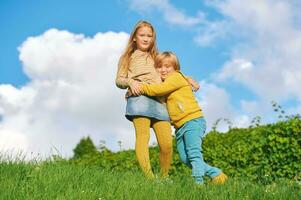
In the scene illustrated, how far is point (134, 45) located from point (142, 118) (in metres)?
1.02

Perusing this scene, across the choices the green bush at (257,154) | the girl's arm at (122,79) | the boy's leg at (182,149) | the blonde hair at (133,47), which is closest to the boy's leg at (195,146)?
the boy's leg at (182,149)

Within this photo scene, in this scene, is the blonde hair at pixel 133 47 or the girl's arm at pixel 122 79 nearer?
the girl's arm at pixel 122 79

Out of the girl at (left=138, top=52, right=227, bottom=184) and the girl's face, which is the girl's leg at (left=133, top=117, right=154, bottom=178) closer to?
the girl at (left=138, top=52, right=227, bottom=184)

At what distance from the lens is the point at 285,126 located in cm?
1043

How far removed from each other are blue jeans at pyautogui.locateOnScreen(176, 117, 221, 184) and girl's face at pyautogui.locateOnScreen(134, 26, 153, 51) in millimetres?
1093

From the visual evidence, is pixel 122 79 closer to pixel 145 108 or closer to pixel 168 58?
pixel 145 108

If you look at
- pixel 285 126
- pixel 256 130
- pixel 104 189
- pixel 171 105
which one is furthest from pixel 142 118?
pixel 256 130

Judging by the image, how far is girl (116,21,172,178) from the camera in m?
7.19

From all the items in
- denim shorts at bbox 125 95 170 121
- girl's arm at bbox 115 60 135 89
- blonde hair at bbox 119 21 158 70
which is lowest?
denim shorts at bbox 125 95 170 121

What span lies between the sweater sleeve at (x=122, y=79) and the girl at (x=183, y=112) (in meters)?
0.23

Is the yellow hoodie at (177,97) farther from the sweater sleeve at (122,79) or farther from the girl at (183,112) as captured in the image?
the sweater sleeve at (122,79)

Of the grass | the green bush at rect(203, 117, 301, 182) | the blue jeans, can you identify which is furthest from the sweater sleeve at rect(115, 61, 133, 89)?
the green bush at rect(203, 117, 301, 182)

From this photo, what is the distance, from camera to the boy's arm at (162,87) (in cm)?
709

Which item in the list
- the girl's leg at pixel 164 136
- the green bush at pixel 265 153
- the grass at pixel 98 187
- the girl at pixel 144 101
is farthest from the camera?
the green bush at pixel 265 153
